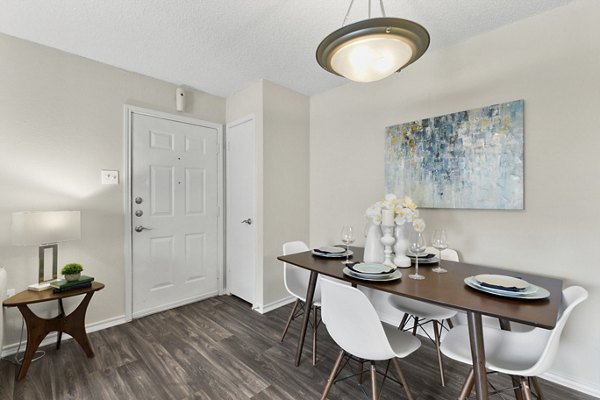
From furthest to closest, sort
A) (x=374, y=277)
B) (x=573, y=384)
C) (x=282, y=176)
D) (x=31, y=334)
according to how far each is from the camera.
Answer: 1. (x=282, y=176)
2. (x=31, y=334)
3. (x=573, y=384)
4. (x=374, y=277)

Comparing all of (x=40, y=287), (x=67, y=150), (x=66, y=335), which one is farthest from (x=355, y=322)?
(x=67, y=150)

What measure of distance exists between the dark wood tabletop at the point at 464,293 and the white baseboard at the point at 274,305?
129 cm

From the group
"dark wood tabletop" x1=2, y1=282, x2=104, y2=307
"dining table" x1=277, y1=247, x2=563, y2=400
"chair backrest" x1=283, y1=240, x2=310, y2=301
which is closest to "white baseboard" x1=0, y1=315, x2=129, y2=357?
"dark wood tabletop" x1=2, y1=282, x2=104, y2=307

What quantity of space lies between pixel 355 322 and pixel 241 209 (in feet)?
7.06

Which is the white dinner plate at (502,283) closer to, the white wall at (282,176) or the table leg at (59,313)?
the white wall at (282,176)

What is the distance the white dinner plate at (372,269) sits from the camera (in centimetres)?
159

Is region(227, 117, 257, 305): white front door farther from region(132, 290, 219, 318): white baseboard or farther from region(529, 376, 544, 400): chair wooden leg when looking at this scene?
region(529, 376, 544, 400): chair wooden leg

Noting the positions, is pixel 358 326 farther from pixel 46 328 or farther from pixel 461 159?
pixel 46 328

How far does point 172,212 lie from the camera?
3031 millimetres

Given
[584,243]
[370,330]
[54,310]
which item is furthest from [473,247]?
[54,310]

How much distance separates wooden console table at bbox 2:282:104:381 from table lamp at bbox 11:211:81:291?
0.15m

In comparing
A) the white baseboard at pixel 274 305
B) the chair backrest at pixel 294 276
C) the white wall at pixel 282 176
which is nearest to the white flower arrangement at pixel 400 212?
the chair backrest at pixel 294 276

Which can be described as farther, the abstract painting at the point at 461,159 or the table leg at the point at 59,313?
the table leg at the point at 59,313

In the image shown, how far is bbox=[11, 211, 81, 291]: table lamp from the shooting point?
6.32ft
